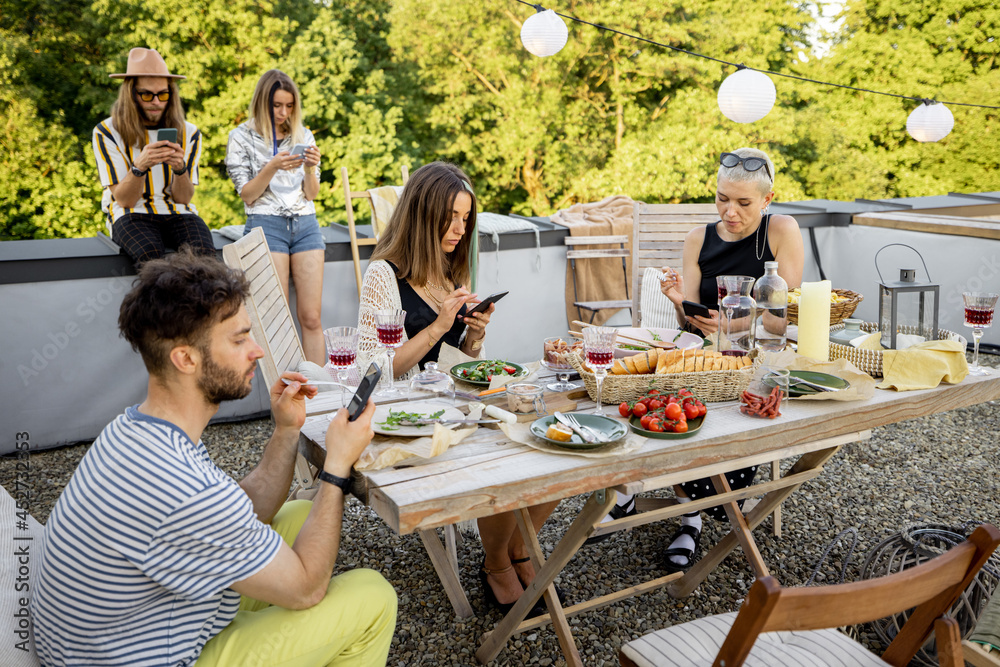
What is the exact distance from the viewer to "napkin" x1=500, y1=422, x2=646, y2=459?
1.69 m

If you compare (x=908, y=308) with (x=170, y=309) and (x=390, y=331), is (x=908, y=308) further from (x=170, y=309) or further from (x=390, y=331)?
(x=170, y=309)

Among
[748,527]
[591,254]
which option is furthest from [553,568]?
[591,254]

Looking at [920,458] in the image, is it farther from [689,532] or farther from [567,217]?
[567,217]

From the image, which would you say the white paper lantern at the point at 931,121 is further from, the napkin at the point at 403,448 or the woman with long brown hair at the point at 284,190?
the napkin at the point at 403,448

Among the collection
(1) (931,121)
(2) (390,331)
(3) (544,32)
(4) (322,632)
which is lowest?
(4) (322,632)

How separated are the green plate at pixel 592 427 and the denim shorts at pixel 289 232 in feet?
8.65

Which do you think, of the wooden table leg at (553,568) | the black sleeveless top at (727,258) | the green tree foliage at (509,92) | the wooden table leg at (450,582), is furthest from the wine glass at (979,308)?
the green tree foliage at (509,92)


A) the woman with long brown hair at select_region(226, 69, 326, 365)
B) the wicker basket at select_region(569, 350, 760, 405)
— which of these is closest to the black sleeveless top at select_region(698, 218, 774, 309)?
the wicker basket at select_region(569, 350, 760, 405)

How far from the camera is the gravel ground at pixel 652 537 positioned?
92.7 inches

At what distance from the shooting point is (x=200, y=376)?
1.44 m

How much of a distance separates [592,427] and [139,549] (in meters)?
0.95

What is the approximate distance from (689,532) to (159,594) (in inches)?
77.6

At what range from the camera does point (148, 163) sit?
11.4 ft

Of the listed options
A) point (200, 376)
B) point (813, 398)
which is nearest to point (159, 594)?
point (200, 376)
